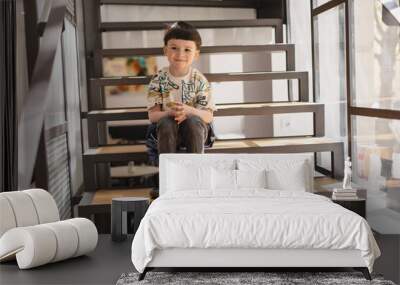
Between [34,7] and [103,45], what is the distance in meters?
1.94

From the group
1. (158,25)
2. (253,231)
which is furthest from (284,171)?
(158,25)

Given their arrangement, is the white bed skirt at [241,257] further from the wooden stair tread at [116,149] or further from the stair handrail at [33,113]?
the wooden stair tread at [116,149]

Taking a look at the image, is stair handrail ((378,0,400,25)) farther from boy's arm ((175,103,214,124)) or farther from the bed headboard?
boy's arm ((175,103,214,124))

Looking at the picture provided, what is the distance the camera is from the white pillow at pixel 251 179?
438 centimetres

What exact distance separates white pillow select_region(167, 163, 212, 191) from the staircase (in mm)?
890

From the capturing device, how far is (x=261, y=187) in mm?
4395

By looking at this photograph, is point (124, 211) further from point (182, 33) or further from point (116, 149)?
point (182, 33)

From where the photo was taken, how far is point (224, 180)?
173 inches

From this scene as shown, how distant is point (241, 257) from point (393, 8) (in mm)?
2055

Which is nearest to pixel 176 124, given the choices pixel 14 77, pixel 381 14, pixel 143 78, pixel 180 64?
A: pixel 180 64

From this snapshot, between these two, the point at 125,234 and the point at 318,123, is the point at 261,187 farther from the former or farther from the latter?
the point at 318,123

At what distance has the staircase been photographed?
5.54 m

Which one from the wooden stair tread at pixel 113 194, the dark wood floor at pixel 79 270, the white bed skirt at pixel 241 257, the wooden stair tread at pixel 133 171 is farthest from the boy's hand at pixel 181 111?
the white bed skirt at pixel 241 257

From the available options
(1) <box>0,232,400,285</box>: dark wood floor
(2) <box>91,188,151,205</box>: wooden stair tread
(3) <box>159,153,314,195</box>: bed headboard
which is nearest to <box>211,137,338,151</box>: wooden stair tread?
(2) <box>91,188,151,205</box>: wooden stair tread
